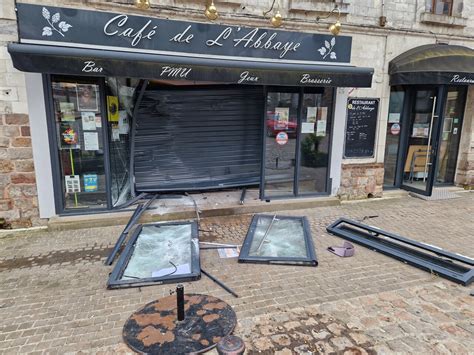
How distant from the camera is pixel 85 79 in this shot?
221 inches

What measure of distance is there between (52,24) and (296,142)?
477 centimetres

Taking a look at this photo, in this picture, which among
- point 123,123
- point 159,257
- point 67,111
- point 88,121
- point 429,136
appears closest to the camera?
point 159,257

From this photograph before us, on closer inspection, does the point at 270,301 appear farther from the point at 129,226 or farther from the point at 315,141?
the point at 315,141

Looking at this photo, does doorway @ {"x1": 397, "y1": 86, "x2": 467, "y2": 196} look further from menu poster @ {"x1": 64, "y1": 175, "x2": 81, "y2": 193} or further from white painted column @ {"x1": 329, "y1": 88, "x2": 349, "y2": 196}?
menu poster @ {"x1": 64, "y1": 175, "x2": 81, "y2": 193}

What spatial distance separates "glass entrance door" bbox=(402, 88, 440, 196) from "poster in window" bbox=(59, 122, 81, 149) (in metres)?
7.29

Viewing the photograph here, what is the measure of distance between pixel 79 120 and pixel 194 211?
256cm

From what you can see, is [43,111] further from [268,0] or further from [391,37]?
[391,37]

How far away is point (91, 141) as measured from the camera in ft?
19.1

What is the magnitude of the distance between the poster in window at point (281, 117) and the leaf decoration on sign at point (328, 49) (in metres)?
1.24

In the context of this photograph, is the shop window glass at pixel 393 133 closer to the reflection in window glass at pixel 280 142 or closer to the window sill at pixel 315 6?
the window sill at pixel 315 6

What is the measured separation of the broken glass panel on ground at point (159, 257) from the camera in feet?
13.2

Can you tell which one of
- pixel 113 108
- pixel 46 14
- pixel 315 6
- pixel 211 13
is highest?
pixel 315 6

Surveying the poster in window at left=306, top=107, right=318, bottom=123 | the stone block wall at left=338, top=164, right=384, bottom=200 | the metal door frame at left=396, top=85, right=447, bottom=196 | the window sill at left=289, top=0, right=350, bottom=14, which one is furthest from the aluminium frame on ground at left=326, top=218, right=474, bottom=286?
the window sill at left=289, top=0, right=350, bottom=14

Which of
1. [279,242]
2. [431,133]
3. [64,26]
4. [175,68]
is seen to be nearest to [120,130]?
[175,68]
